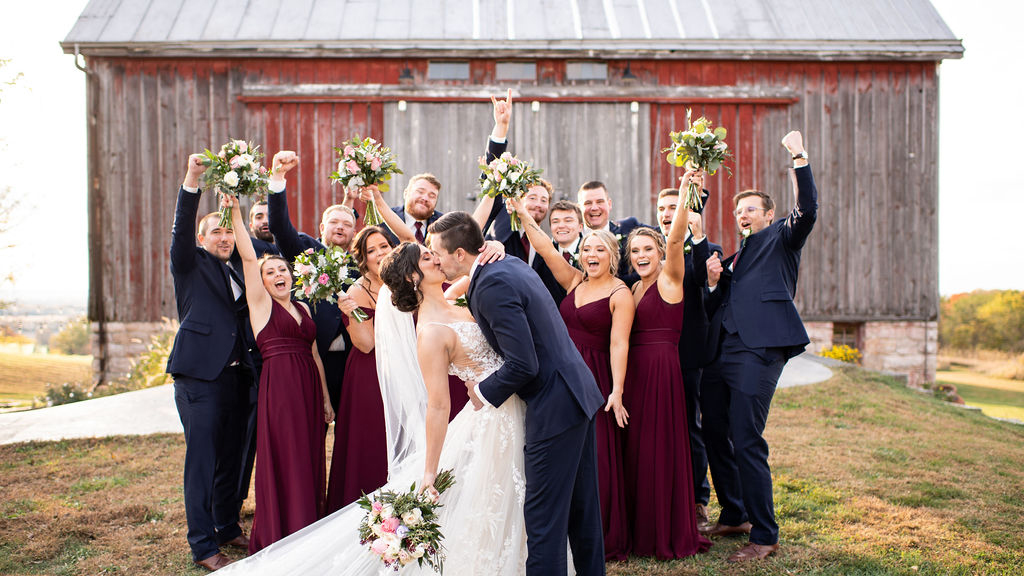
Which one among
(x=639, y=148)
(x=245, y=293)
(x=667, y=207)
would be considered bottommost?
(x=245, y=293)

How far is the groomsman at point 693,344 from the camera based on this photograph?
5.08 meters

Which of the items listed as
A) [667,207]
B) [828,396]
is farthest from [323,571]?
[828,396]

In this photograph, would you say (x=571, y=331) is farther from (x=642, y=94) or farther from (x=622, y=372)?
(x=642, y=94)

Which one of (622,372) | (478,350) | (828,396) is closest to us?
(478,350)

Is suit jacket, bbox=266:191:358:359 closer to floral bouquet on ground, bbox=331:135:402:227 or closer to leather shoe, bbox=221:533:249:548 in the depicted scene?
floral bouquet on ground, bbox=331:135:402:227

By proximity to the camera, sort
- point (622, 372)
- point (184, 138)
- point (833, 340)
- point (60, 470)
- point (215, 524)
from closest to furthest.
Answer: point (622, 372)
point (215, 524)
point (60, 470)
point (184, 138)
point (833, 340)

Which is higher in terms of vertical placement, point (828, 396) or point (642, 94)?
point (642, 94)

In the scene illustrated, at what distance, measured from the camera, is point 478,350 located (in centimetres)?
345

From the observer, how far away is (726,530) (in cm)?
501

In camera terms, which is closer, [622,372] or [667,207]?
[622,372]

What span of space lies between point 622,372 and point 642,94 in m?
9.13

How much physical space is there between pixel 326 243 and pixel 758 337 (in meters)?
3.09

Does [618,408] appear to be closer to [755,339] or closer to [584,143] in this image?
[755,339]

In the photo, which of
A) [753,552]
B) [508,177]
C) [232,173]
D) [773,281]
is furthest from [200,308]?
[753,552]
